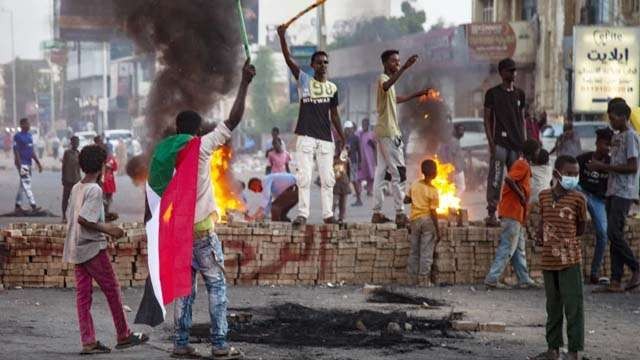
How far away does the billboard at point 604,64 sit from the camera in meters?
30.1

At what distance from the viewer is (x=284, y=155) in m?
22.5

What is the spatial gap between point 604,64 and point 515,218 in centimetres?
1777

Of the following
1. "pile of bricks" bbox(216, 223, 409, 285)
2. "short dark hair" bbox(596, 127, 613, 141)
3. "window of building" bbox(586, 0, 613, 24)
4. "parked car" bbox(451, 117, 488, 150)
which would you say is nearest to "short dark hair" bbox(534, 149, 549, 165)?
"short dark hair" bbox(596, 127, 613, 141)

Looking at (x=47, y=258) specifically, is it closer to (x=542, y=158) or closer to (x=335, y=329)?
(x=335, y=329)

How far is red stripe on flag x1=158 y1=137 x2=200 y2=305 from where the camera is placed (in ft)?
29.2

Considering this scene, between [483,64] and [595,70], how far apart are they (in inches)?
441

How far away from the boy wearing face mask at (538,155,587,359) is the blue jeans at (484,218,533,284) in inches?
150

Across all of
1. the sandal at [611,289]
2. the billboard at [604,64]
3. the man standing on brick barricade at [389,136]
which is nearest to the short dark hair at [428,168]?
the man standing on brick barricade at [389,136]

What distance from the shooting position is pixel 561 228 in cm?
945

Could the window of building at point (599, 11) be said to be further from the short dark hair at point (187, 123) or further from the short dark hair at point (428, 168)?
the short dark hair at point (187, 123)

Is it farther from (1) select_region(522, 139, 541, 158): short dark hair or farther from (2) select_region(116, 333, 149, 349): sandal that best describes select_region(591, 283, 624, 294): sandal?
(2) select_region(116, 333, 149, 349): sandal

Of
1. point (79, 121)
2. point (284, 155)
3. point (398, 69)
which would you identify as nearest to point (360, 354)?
point (398, 69)

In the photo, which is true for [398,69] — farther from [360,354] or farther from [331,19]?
[331,19]

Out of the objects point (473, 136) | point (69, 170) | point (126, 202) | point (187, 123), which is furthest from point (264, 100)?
point (187, 123)
